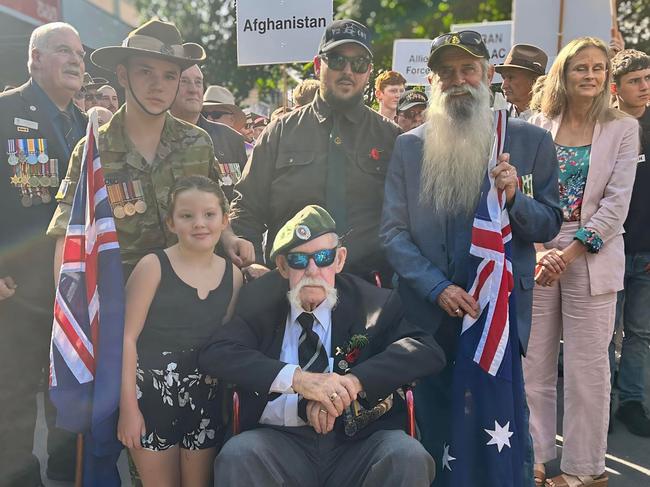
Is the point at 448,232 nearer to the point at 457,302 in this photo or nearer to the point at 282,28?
the point at 457,302

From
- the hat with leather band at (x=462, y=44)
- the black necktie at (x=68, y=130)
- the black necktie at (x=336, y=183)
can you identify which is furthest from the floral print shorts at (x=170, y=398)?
the hat with leather band at (x=462, y=44)

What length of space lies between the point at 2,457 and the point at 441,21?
1808 centimetres

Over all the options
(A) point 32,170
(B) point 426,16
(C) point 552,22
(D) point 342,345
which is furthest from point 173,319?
(B) point 426,16

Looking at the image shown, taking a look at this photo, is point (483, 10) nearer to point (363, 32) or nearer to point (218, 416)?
point (363, 32)

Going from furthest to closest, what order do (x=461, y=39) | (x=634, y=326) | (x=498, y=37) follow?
(x=498, y=37), (x=634, y=326), (x=461, y=39)

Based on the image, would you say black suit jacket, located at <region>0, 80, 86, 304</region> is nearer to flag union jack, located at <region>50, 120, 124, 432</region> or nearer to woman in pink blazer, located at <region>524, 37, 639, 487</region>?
flag union jack, located at <region>50, 120, 124, 432</region>

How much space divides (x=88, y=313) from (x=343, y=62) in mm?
1654

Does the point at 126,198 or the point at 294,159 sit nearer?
the point at 126,198

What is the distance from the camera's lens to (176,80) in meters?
3.23

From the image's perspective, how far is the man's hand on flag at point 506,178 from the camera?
297 centimetres

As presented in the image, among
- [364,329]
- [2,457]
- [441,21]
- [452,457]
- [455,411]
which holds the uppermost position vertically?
[441,21]

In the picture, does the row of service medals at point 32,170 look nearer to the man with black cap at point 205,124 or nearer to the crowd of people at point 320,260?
the crowd of people at point 320,260

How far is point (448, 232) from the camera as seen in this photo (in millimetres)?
3191

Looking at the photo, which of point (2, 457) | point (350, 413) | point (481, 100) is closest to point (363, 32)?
point (481, 100)
